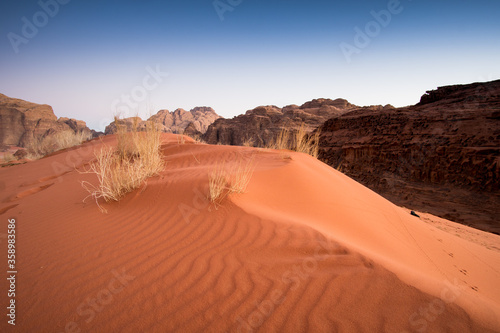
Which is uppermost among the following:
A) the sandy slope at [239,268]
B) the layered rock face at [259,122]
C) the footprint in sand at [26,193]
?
the layered rock face at [259,122]

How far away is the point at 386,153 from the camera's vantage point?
12789 mm

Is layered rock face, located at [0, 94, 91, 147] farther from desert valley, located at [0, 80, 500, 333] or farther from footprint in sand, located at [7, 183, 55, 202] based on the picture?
desert valley, located at [0, 80, 500, 333]

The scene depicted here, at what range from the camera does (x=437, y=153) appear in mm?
10977

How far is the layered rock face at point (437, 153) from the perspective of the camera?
29.2 ft

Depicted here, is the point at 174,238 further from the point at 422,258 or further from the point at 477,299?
the point at 422,258

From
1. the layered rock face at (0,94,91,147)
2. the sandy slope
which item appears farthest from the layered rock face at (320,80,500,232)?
the layered rock face at (0,94,91,147)

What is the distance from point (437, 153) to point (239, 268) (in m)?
13.2

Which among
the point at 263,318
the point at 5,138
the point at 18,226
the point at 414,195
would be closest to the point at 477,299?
the point at 263,318

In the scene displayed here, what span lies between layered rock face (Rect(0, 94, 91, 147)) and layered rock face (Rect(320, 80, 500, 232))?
35.6 metres

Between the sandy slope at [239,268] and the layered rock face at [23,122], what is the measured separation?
37.2 meters

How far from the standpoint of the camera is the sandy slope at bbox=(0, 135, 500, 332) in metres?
1.32

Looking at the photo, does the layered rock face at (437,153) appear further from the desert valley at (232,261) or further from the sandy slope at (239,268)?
the sandy slope at (239,268)

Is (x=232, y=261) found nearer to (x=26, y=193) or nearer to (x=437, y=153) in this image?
(x=26, y=193)

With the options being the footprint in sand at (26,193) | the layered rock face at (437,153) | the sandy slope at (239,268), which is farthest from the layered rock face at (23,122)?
the sandy slope at (239,268)
